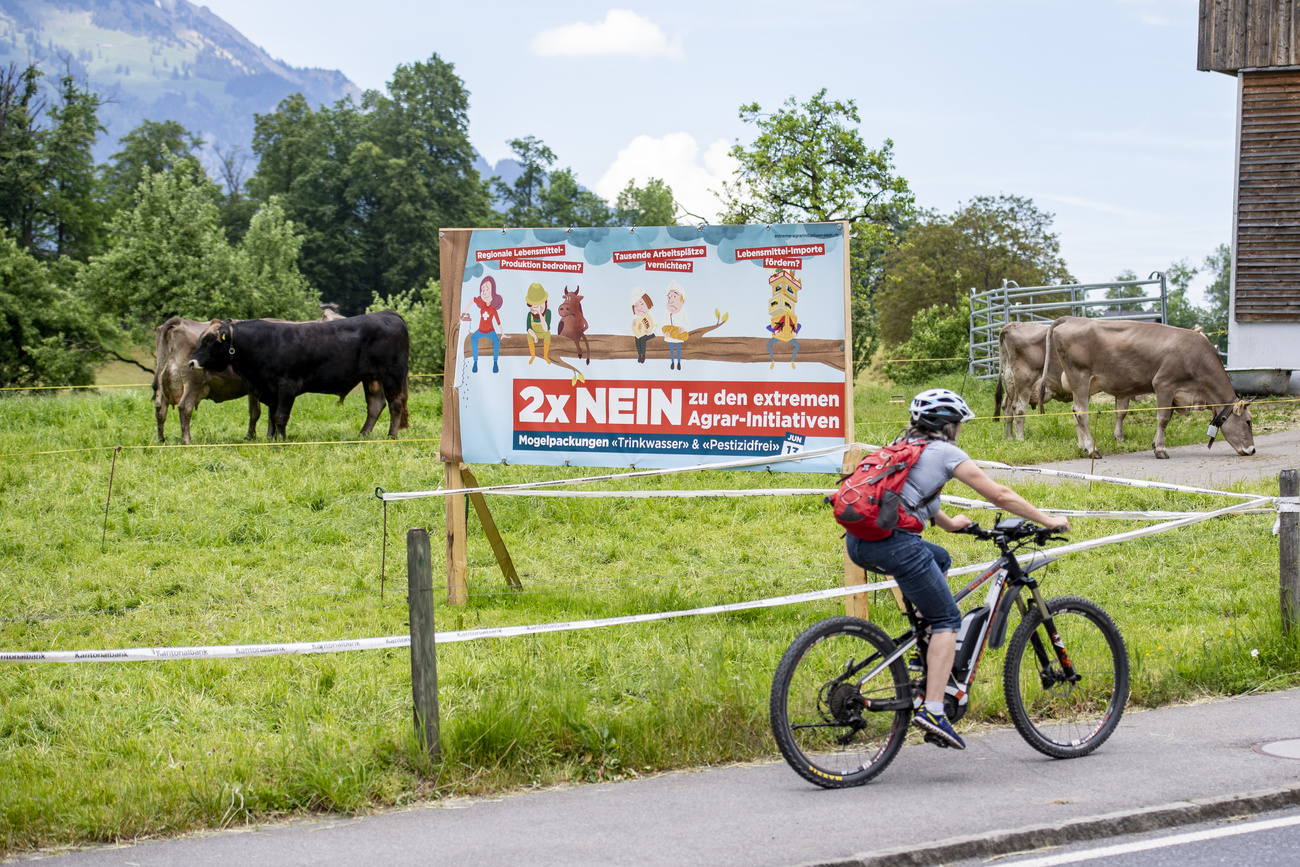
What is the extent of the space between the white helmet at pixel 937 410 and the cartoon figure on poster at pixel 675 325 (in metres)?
3.32

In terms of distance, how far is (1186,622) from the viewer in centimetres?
825

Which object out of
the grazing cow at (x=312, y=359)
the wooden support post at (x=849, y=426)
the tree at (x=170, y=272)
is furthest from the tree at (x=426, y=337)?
the wooden support post at (x=849, y=426)

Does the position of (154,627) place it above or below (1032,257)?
below

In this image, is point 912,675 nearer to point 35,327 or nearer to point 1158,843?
point 1158,843

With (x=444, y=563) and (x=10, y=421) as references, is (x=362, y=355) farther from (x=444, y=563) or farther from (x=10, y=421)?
(x=444, y=563)

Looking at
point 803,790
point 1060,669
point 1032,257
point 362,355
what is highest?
point 1032,257

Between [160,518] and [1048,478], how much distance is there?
10993 millimetres

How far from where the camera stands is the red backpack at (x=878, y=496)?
512 centimetres

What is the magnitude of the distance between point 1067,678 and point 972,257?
53409 millimetres

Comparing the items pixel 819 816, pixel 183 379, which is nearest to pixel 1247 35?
pixel 183 379

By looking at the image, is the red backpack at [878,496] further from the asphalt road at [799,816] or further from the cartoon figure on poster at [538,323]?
the cartoon figure on poster at [538,323]

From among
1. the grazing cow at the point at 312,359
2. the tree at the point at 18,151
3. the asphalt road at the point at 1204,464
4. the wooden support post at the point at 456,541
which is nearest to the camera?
the wooden support post at the point at 456,541

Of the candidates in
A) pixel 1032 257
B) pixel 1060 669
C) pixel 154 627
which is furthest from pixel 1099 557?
pixel 1032 257

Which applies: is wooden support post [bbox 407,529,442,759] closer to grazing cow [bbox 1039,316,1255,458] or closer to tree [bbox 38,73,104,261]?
grazing cow [bbox 1039,316,1255,458]
